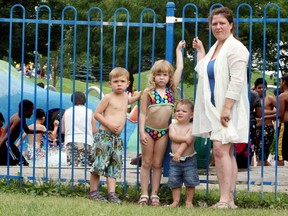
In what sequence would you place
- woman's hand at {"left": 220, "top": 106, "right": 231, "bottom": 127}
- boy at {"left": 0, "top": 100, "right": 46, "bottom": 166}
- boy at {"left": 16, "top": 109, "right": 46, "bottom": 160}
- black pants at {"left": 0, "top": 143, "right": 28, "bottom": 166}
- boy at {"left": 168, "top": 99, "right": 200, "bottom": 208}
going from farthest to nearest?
boy at {"left": 16, "top": 109, "right": 46, "bottom": 160}
black pants at {"left": 0, "top": 143, "right": 28, "bottom": 166}
boy at {"left": 0, "top": 100, "right": 46, "bottom": 166}
boy at {"left": 168, "top": 99, "right": 200, "bottom": 208}
woman's hand at {"left": 220, "top": 106, "right": 231, "bottom": 127}

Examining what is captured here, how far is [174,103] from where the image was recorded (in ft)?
31.6

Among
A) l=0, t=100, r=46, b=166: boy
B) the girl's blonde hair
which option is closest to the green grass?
the girl's blonde hair

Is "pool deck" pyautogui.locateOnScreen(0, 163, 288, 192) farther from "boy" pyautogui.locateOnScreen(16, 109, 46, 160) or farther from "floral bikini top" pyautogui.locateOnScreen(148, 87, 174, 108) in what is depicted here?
"boy" pyautogui.locateOnScreen(16, 109, 46, 160)

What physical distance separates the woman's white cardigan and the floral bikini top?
572 mm

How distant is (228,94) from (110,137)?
1.45 metres

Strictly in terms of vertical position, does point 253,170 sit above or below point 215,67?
below

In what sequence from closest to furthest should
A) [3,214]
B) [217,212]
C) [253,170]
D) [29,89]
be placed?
[3,214] → [217,212] → [253,170] → [29,89]

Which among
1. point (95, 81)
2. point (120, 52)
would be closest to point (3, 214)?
point (120, 52)

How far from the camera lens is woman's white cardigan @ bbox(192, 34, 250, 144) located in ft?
29.0

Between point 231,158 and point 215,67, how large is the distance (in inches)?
36.3

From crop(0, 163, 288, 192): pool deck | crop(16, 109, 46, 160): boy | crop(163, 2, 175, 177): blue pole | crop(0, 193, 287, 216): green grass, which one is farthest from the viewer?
crop(16, 109, 46, 160): boy

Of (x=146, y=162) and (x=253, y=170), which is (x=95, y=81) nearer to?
(x=253, y=170)

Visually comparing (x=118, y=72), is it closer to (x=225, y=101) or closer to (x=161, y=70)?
(x=161, y=70)

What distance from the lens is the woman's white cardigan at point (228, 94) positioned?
8.84 metres
